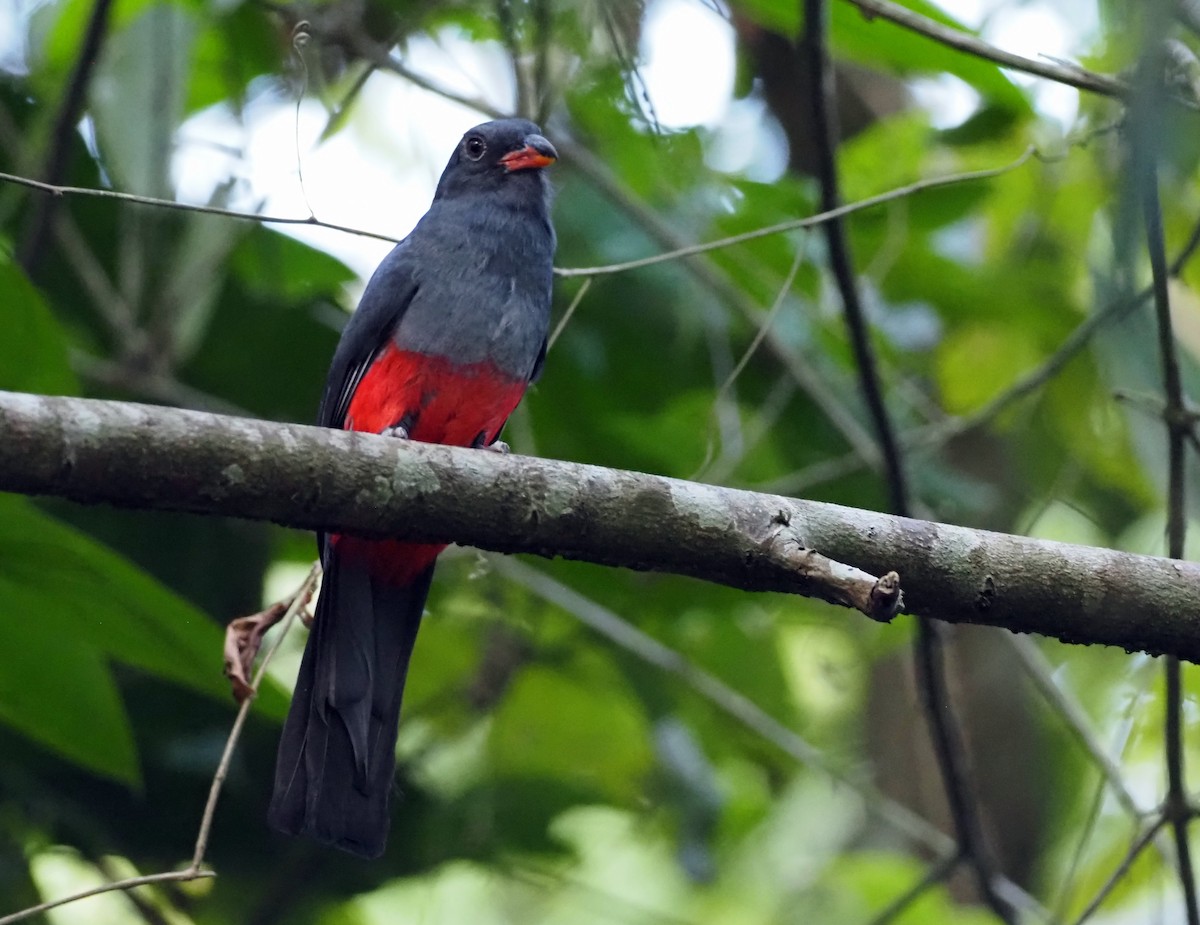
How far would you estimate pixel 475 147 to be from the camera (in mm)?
4312

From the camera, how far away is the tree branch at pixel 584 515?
1.99 metres

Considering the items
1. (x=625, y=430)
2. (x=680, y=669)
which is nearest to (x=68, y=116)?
(x=625, y=430)

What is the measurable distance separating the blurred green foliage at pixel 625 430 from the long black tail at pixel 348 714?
0.37m

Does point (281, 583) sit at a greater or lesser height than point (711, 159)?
lesser

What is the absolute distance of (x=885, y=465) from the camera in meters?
3.68

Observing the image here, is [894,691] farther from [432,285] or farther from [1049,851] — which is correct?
[432,285]

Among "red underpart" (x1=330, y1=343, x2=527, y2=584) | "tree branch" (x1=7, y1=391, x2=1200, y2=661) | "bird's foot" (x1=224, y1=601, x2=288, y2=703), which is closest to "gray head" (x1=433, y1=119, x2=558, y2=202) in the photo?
"red underpart" (x1=330, y1=343, x2=527, y2=584)

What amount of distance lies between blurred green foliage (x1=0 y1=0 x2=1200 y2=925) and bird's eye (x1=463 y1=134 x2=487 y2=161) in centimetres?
24

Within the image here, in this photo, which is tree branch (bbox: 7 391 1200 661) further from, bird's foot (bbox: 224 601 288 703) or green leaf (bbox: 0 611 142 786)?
green leaf (bbox: 0 611 142 786)

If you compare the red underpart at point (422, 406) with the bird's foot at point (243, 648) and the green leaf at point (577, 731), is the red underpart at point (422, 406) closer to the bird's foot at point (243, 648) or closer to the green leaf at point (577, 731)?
the bird's foot at point (243, 648)

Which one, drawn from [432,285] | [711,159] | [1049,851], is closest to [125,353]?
[432,285]

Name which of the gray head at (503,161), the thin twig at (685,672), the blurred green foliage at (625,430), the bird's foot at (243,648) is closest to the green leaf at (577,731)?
the blurred green foliage at (625,430)

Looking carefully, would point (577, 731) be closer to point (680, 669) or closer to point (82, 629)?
point (680, 669)

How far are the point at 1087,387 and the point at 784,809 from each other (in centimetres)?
220
